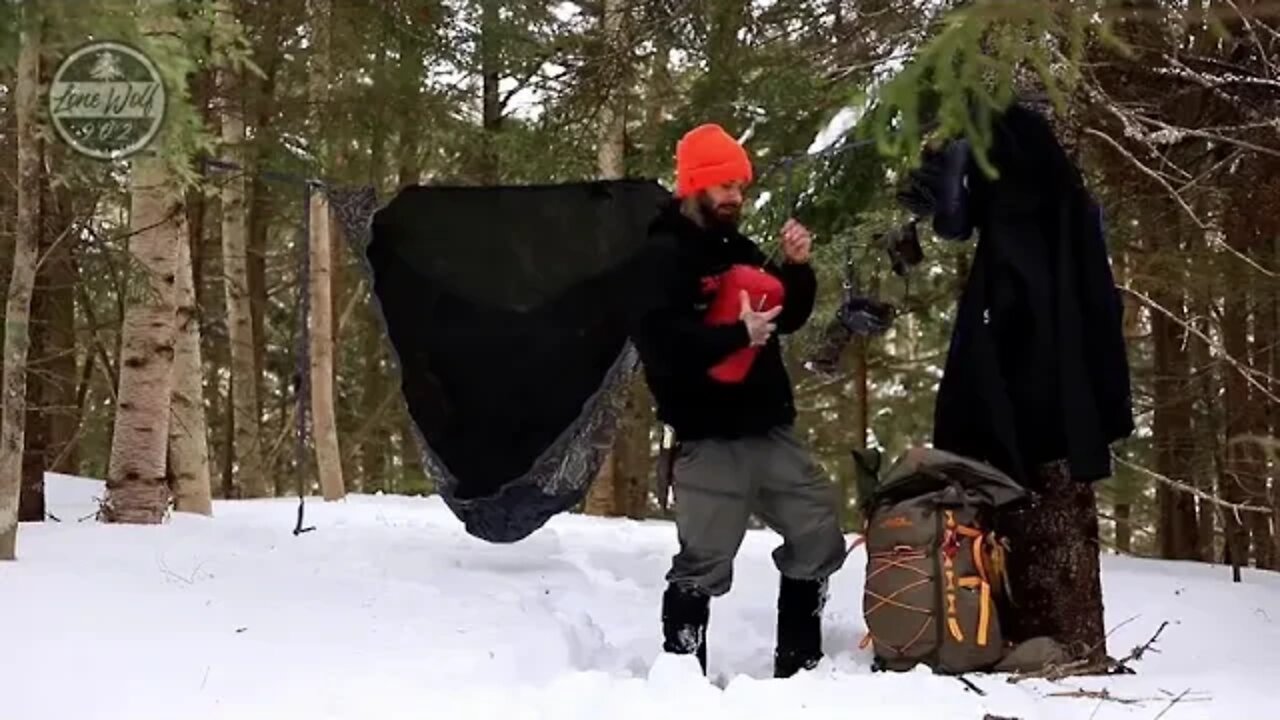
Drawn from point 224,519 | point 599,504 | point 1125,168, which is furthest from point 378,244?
point 599,504

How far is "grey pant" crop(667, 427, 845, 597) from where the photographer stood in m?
3.25

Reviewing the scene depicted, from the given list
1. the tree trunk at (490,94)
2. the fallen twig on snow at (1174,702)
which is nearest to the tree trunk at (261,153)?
the tree trunk at (490,94)

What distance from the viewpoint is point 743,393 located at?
3.28 m

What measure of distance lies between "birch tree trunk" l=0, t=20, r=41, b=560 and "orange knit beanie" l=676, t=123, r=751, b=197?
204 centimetres

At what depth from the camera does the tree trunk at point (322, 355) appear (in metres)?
8.47

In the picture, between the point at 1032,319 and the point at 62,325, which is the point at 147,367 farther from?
the point at 1032,319

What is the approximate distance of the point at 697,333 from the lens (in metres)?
3.19

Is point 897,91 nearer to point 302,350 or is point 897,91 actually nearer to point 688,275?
point 688,275

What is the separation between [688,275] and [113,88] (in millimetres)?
1793

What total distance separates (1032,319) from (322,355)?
6.42 m

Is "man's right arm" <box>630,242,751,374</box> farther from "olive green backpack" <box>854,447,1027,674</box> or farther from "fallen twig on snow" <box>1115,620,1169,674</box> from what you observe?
"fallen twig on snow" <box>1115,620,1169,674</box>

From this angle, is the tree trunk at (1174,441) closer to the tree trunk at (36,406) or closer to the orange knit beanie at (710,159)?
the orange knit beanie at (710,159)

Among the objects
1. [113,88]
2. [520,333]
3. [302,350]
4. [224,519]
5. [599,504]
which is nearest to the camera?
[113,88]

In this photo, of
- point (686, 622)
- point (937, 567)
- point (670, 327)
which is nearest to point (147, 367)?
point (670, 327)
